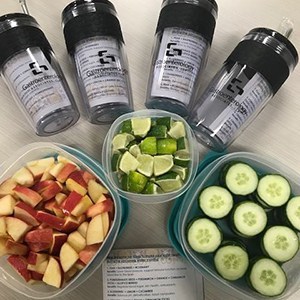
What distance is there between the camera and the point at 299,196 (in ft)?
2.65

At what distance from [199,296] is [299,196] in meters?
0.24

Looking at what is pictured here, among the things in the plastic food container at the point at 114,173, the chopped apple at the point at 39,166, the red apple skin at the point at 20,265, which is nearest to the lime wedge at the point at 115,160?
the plastic food container at the point at 114,173

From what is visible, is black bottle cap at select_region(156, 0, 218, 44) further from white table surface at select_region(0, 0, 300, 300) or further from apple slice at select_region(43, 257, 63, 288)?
apple slice at select_region(43, 257, 63, 288)

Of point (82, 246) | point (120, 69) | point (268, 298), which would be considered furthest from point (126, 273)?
point (120, 69)

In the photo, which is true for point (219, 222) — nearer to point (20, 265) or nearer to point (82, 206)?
point (82, 206)

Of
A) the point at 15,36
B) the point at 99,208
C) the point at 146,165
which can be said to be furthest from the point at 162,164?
the point at 15,36

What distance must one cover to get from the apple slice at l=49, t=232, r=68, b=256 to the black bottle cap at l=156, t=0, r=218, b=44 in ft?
1.31

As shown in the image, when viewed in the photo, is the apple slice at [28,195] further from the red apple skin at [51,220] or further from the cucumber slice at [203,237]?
the cucumber slice at [203,237]

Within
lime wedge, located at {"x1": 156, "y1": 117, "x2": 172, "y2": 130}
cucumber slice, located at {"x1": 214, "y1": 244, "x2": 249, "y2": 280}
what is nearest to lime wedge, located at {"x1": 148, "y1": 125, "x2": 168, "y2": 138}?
lime wedge, located at {"x1": 156, "y1": 117, "x2": 172, "y2": 130}

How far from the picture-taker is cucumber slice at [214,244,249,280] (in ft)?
2.54

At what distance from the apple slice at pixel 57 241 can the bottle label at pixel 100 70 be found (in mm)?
232

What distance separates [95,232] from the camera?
757 mm

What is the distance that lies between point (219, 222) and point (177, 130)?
19cm

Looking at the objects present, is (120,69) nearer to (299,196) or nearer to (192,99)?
(192,99)
